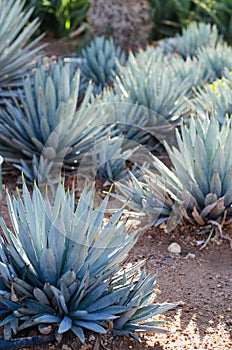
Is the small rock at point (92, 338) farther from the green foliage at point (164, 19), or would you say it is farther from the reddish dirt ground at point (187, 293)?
the green foliage at point (164, 19)

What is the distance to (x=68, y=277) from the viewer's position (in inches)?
115

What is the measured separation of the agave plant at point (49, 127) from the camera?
502 centimetres

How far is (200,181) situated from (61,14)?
6164mm

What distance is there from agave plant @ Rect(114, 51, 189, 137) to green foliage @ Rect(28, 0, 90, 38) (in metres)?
4.07

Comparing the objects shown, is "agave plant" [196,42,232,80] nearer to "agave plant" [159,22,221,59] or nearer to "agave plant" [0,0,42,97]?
"agave plant" [159,22,221,59]

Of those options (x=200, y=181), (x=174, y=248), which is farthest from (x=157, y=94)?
(x=174, y=248)

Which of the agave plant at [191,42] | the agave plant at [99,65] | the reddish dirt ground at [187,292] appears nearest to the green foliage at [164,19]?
the agave plant at [191,42]

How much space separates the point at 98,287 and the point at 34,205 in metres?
0.51

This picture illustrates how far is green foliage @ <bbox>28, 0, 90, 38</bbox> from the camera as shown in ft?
31.6

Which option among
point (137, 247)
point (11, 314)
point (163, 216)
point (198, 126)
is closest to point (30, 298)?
point (11, 314)

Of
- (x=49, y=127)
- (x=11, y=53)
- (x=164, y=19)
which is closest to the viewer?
(x=49, y=127)

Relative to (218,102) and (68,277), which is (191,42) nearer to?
(218,102)

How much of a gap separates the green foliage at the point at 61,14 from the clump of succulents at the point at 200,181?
5.74 meters

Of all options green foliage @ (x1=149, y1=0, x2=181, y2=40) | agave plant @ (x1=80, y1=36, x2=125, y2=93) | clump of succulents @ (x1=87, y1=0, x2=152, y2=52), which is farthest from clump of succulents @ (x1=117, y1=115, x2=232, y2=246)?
green foliage @ (x1=149, y1=0, x2=181, y2=40)
